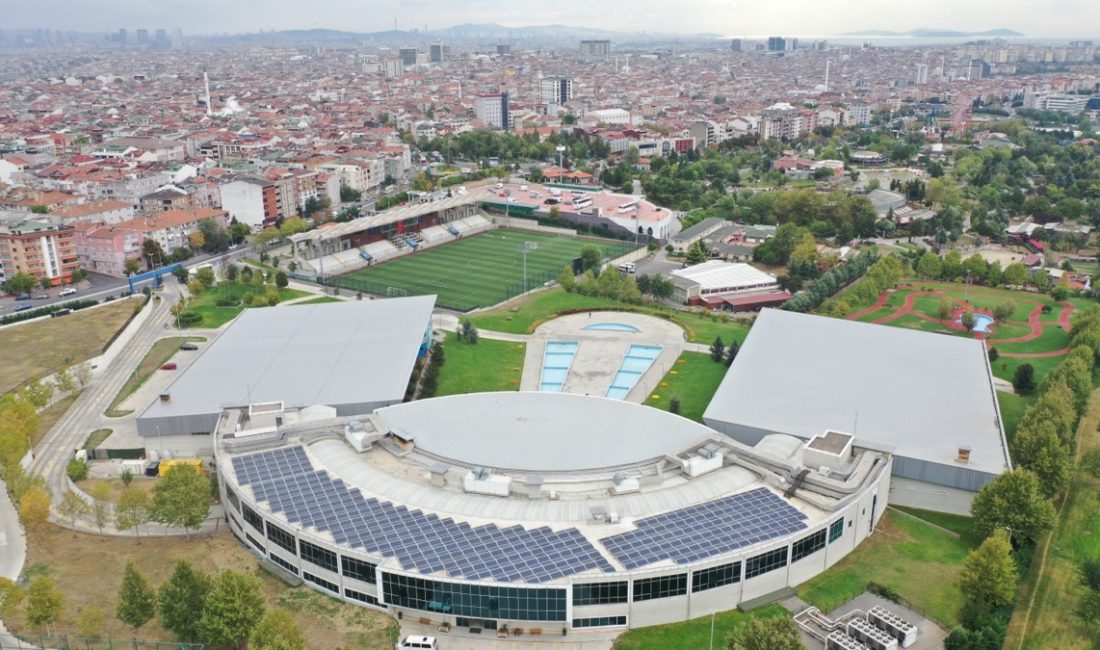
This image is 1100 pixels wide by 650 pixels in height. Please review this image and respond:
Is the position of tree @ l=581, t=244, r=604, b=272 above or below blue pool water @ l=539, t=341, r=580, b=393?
above

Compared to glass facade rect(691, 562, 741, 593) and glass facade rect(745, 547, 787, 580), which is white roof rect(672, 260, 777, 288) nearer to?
glass facade rect(745, 547, 787, 580)

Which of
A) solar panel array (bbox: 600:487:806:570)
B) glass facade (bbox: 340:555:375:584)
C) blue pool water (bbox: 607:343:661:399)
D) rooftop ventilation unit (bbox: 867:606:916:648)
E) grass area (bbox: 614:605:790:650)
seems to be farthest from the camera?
blue pool water (bbox: 607:343:661:399)

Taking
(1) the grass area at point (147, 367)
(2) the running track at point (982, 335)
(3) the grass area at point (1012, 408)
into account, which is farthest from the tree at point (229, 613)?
(2) the running track at point (982, 335)

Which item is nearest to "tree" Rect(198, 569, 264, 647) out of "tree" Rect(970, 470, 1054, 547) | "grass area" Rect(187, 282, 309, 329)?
"tree" Rect(970, 470, 1054, 547)

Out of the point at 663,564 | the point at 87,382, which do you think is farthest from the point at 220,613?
the point at 87,382

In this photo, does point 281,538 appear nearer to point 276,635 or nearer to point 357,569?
point 357,569

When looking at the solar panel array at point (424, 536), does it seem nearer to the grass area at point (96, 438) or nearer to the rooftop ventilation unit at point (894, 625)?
the rooftop ventilation unit at point (894, 625)
